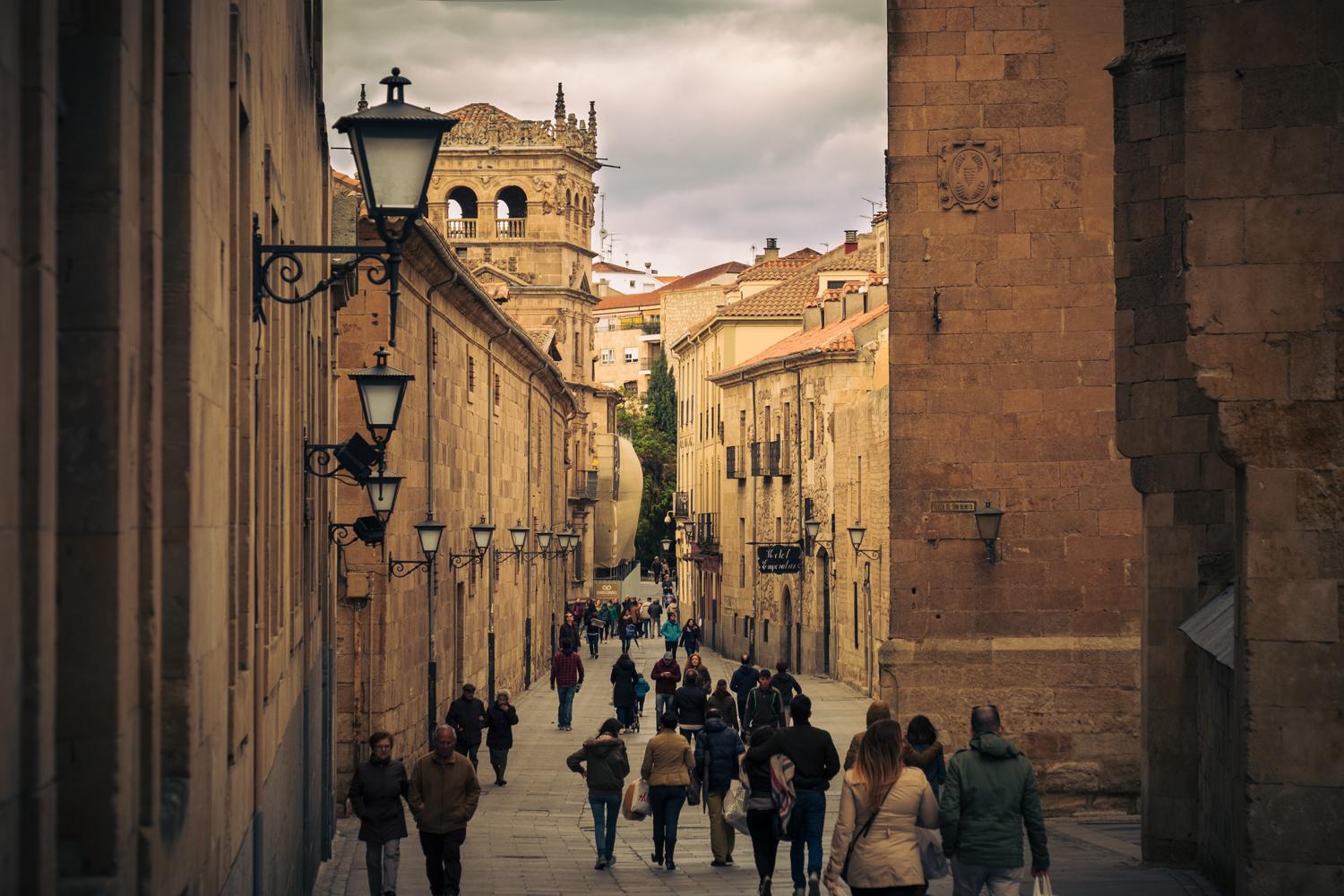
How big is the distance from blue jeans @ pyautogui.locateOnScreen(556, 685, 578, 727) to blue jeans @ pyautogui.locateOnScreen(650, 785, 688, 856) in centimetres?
1222

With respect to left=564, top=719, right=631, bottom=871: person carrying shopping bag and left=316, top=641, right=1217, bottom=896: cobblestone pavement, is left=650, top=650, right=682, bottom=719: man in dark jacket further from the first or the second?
left=564, top=719, right=631, bottom=871: person carrying shopping bag

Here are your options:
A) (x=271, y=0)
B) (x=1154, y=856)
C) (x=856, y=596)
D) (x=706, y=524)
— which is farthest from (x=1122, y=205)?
(x=706, y=524)

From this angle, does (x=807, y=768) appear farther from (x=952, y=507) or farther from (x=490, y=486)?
(x=490, y=486)

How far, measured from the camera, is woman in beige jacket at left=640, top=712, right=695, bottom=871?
1390cm

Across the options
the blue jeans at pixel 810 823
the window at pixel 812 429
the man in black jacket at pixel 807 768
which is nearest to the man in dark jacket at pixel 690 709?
the blue jeans at pixel 810 823

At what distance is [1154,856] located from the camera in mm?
13203

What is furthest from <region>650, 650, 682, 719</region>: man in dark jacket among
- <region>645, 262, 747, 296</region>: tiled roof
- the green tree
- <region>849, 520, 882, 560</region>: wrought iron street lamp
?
<region>645, 262, 747, 296</region>: tiled roof

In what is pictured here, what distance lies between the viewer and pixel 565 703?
28.0 m

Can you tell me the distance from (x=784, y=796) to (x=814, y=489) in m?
33.9

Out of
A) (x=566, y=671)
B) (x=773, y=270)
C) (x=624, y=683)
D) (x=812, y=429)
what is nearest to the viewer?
(x=624, y=683)

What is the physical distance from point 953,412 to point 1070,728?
3142 mm

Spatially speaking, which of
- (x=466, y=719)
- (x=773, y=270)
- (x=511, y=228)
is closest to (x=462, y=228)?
(x=511, y=228)

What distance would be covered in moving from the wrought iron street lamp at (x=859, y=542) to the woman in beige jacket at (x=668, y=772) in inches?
756

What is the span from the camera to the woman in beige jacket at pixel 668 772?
547 inches
